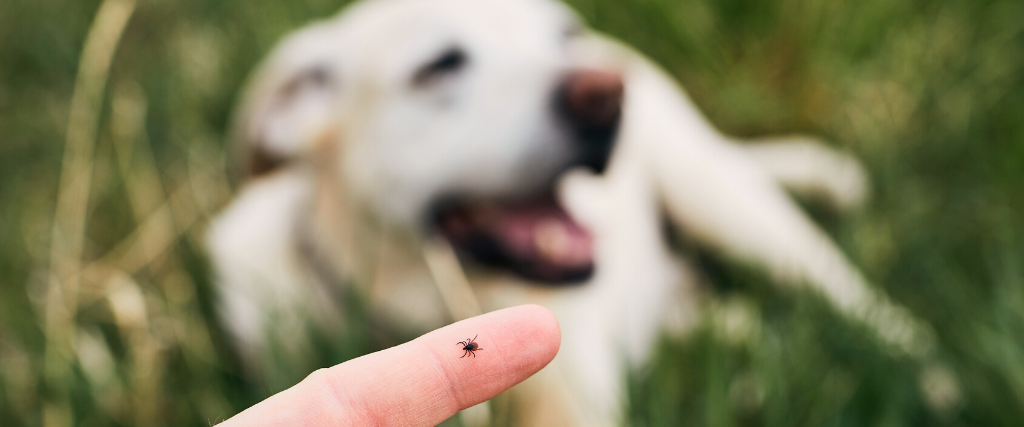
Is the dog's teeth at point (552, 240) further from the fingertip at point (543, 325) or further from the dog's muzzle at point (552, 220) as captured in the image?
the fingertip at point (543, 325)

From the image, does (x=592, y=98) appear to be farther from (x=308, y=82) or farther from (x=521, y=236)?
(x=308, y=82)

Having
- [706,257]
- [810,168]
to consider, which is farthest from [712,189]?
[810,168]

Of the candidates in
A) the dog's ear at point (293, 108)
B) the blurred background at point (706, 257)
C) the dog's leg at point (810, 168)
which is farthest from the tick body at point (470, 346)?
the dog's leg at point (810, 168)

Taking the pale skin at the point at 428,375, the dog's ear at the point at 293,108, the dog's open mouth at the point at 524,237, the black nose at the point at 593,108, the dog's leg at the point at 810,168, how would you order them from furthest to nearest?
the dog's leg at the point at 810,168 < the dog's ear at the point at 293,108 < the dog's open mouth at the point at 524,237 < the black nose at the point at 593,108 < the pale skin at the point at 428,375

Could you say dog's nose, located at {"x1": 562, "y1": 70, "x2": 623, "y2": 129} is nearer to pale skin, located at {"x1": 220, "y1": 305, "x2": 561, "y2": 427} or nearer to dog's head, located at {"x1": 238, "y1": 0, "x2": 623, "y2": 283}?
dog's head, located at {"x1": 238, "y1": 0, "x2": 623, "y2": 283}

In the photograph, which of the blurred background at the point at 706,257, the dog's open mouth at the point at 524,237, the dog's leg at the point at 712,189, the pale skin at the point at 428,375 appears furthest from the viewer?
the dog's leg at the point at 712,189

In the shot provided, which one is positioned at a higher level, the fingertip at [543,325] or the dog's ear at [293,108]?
the dog's ear at [293,108]

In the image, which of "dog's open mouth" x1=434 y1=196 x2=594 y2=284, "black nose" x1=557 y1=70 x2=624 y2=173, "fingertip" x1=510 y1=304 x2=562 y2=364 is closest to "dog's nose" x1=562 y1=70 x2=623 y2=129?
"black nose" x1=557 y1=70 x2=624 y2=173

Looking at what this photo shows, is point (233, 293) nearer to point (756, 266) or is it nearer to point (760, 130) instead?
point (756, 266)
